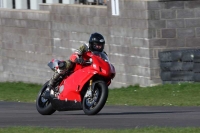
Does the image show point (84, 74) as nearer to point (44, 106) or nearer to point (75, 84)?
point (75, 84)

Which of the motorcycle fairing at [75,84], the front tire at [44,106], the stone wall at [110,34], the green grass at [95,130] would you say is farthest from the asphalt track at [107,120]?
the stone wall at [110,34]

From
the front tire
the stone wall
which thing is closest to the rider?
the front tire

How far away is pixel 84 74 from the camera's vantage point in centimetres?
1259

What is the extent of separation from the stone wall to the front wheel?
8156mm

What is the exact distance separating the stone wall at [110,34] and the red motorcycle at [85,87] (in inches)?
296

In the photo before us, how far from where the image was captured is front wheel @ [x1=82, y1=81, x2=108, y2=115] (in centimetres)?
1209

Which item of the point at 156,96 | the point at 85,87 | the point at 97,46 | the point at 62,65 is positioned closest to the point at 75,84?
the point at 85,87

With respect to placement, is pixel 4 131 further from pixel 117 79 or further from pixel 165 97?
pixel 117 79

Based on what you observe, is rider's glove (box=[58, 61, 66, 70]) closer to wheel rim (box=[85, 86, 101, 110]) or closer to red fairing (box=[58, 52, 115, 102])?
red fairing (box=[58, 52, 115, 102])

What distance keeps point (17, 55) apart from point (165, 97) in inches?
428

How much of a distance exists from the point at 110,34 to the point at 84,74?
9.75 metres

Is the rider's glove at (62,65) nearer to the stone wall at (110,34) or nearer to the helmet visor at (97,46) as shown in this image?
the helmet visor at (97,46)

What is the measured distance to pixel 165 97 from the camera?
18.2 m

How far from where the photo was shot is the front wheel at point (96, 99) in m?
12.1
